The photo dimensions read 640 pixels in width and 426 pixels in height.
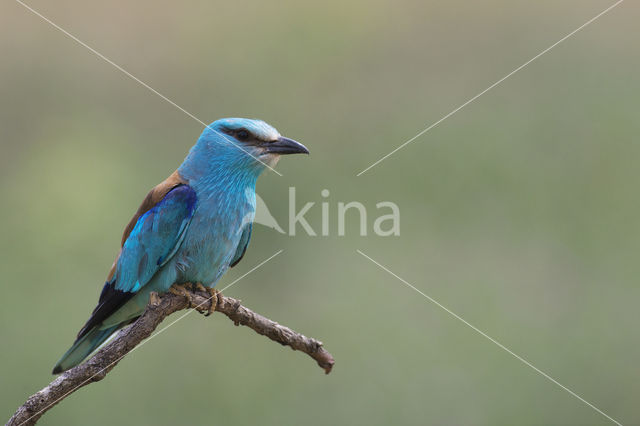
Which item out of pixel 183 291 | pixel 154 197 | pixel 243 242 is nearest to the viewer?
pixel 183 291

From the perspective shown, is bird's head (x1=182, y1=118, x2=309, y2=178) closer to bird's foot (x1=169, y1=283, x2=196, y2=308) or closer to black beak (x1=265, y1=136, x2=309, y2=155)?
black beak (x1=265, y1=136, x2=309, y2=155)

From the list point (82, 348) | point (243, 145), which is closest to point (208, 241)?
point (243, 145)

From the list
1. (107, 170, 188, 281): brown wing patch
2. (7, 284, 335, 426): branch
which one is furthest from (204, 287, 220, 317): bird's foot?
(107, 170, 188, 281): brown wing patch

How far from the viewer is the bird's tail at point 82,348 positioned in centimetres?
276

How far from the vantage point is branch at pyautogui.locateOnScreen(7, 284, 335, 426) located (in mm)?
1995

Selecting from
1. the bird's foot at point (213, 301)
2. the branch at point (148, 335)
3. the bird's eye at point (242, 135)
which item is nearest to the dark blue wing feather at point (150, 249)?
the branch at point (148, 335)

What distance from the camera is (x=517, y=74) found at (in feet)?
17.7

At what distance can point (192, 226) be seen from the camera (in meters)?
A: 2.68

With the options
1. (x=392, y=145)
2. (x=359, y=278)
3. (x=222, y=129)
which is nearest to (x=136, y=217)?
(x=222, y=129)

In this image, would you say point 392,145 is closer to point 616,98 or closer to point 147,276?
point 616,98

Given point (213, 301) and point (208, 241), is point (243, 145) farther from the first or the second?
point (213, 301)

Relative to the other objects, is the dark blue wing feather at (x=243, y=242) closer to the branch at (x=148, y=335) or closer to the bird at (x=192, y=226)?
the bird at (x=192, y=226)

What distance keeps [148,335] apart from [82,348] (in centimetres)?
67

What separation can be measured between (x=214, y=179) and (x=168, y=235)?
28cm
